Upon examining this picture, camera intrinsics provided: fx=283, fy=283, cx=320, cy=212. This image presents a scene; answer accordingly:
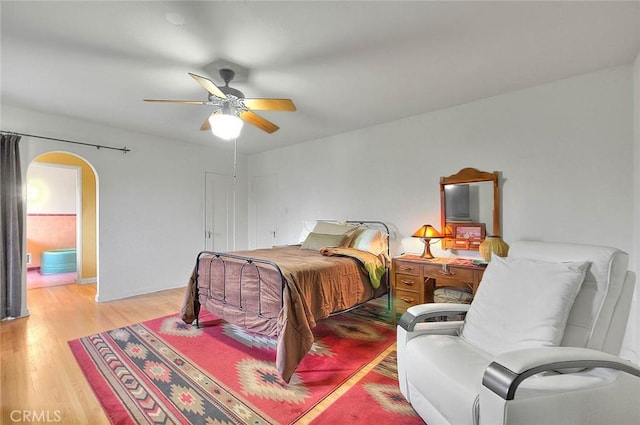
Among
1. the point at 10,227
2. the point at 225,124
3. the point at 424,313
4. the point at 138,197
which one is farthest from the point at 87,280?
the point at 424,313

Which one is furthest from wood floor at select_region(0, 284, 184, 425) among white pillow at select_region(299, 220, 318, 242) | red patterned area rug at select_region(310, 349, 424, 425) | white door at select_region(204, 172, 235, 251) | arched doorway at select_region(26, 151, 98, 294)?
white pillow at select_region(299, 220, 318, 242)

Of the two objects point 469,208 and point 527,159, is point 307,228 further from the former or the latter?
point 527,159

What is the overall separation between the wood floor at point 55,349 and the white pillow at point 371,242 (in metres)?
2.61

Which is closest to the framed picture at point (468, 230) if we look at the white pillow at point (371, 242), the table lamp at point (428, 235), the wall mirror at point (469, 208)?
the wall mirror at point (469, 208)

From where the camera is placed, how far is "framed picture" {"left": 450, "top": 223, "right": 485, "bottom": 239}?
10.3 ft

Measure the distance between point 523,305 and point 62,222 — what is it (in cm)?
836

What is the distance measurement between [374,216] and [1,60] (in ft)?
13.3

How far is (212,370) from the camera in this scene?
2.27 metres

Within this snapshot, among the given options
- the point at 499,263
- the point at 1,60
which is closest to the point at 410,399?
the point at 499,263

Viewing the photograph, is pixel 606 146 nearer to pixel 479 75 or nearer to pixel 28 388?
pixel 479 75

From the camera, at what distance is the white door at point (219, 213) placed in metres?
5.43

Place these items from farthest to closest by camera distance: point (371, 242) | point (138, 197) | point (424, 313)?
point (138, 197) → point (371, 242) → point (424, 313)

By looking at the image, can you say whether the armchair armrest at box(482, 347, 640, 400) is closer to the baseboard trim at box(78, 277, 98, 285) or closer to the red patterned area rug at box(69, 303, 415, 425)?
the red patterned area rug at box(69, 303, 415, 425)

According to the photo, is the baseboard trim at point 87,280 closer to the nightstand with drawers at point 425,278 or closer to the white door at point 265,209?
the white door at point 265,209
